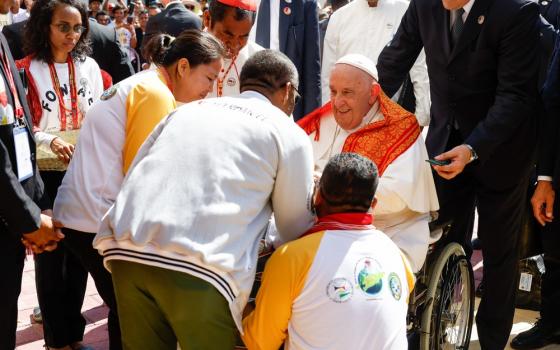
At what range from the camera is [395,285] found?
2.37m

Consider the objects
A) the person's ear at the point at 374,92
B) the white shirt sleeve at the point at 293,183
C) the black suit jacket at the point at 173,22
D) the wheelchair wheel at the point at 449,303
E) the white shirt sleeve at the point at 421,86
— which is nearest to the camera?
the white shirt sleeve at the point at 293,183

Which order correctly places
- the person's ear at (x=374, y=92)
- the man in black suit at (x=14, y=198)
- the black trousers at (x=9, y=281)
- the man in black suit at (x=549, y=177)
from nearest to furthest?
the man in black suit at (x=14, y=198) < the black trousers at (x=9, y=281) < the person's ear at (x=374, y=92) < the man in black suit at (x=549, y=177)

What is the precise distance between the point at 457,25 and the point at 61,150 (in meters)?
2.02

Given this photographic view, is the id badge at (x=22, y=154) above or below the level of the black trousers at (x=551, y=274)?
above

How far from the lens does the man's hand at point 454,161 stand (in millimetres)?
3178

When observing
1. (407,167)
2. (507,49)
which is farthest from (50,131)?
(507,49)

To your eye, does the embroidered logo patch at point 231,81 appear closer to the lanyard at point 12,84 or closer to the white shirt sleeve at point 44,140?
the white shirt sleeve at point 44,140

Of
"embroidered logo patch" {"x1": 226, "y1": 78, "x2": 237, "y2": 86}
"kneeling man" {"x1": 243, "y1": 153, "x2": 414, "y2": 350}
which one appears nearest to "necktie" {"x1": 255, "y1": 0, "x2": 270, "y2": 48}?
"embroidered logo patch" {"x1": 226, "y1": 78, "x2": 237, "y2": 86}

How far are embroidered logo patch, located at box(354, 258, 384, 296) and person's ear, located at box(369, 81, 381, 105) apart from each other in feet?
4.08

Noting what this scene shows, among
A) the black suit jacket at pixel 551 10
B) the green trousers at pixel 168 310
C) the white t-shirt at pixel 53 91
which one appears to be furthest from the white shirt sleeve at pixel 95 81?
the black suit jacket at pixel 551 10

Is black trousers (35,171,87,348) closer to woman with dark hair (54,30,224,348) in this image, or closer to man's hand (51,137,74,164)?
man's hand (51,137,74,164)

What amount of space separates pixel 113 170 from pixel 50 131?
1.03 meters

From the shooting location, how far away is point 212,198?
2.13m

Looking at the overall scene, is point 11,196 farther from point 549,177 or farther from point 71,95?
point 549,177
